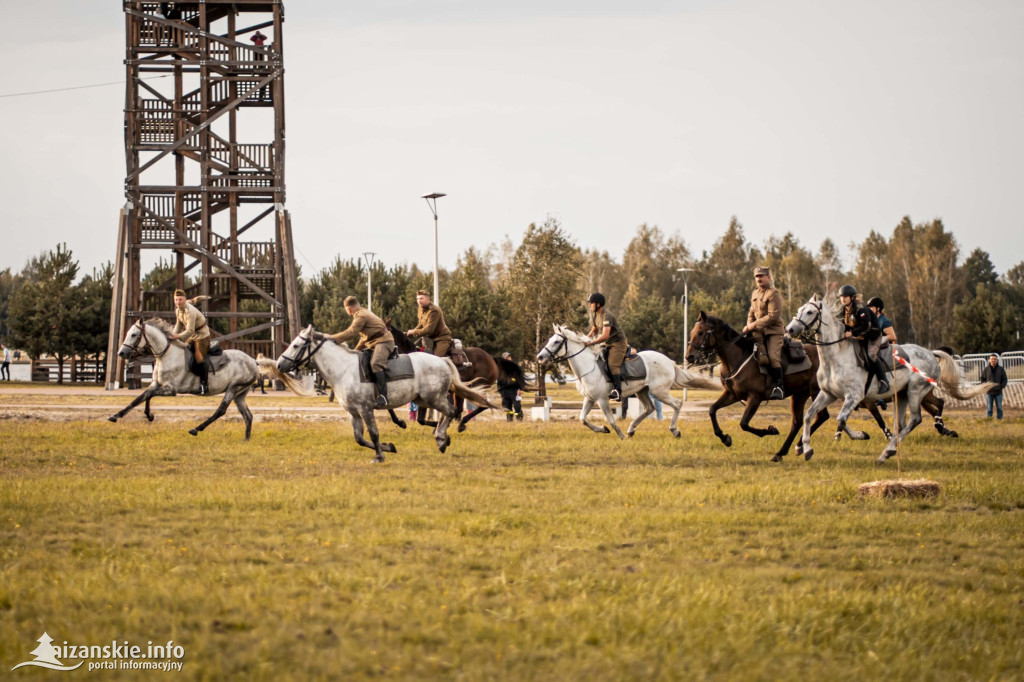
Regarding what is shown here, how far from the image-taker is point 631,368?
19125 millimetres

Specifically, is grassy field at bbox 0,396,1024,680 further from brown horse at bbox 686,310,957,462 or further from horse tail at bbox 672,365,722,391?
horse tail at bbox 672,365,722,391

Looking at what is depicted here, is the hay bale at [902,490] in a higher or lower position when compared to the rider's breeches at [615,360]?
lower

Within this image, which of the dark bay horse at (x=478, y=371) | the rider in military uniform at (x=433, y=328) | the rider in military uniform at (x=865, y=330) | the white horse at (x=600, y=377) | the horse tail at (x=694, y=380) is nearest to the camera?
the rider in military uniform at (x=865, y=330)

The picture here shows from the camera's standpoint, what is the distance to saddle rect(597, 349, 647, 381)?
61.8 feet

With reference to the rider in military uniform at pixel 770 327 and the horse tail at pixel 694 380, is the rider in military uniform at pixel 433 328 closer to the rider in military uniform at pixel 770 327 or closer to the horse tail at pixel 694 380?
the horse tail at pixel 694 380

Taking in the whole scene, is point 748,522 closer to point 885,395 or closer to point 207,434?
point 885,395

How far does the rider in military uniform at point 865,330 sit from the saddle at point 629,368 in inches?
180

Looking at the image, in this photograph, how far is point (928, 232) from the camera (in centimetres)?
9825

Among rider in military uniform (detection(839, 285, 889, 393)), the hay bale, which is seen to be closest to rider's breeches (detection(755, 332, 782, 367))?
rider in military uniform (detection(839, 285, 889, 393))

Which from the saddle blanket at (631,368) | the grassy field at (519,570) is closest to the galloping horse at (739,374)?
the saddle blanket at (631,368)

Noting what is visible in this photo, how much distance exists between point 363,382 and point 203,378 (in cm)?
532

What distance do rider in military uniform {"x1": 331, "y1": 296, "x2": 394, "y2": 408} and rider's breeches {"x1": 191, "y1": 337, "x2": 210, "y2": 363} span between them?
182 inches

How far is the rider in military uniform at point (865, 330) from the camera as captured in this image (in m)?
15.5

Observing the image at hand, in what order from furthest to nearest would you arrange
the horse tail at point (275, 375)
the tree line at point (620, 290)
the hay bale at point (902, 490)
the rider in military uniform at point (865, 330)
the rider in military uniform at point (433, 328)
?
the tree line at point (620, 290), the rider in military uniform at point (433, 328), the horse tail at point (275, 375), the rider in military uniform at point (865, 330), the hay bale at point (902, 490)
